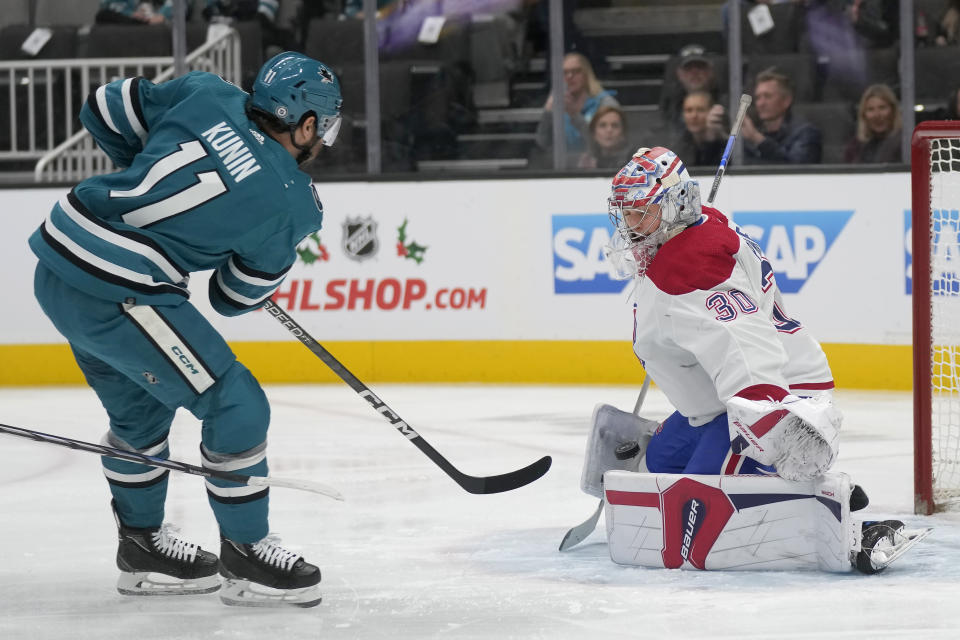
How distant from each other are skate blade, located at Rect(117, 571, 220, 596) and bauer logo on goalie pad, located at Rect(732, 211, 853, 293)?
359 centimetres

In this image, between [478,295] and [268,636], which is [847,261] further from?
[268,636]

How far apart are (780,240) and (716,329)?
3344mm

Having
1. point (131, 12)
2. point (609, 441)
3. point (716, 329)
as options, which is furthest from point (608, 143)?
point (716, 329)

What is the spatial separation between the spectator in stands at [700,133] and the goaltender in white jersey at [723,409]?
335 cm

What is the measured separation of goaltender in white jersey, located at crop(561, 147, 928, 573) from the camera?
2670mm

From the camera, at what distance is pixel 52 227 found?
261 centimetres

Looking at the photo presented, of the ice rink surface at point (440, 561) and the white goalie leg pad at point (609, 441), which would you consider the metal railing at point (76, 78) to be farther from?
the white goalie leg pad at point (609, 441)

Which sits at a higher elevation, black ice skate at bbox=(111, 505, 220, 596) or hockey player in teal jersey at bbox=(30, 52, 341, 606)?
hockey player in teal jersey at bbox=(30, 52, 341, 606)

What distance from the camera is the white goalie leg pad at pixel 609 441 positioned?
311 centimetres

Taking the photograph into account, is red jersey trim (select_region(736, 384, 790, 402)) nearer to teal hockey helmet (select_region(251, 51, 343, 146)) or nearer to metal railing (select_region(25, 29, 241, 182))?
teal hockey helmet (select_region(251, 51, 343, 146))

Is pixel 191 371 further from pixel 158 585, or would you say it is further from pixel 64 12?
pixel 64 12

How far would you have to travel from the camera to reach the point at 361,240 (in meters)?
6.36

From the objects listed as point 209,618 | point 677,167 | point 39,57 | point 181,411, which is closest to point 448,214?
point 181,411

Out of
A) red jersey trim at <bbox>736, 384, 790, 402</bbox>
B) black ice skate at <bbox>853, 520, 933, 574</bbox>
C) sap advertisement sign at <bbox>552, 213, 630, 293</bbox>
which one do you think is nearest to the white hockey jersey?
red jersey trim at <bbox>736, 384, 790, 402</bbox>
